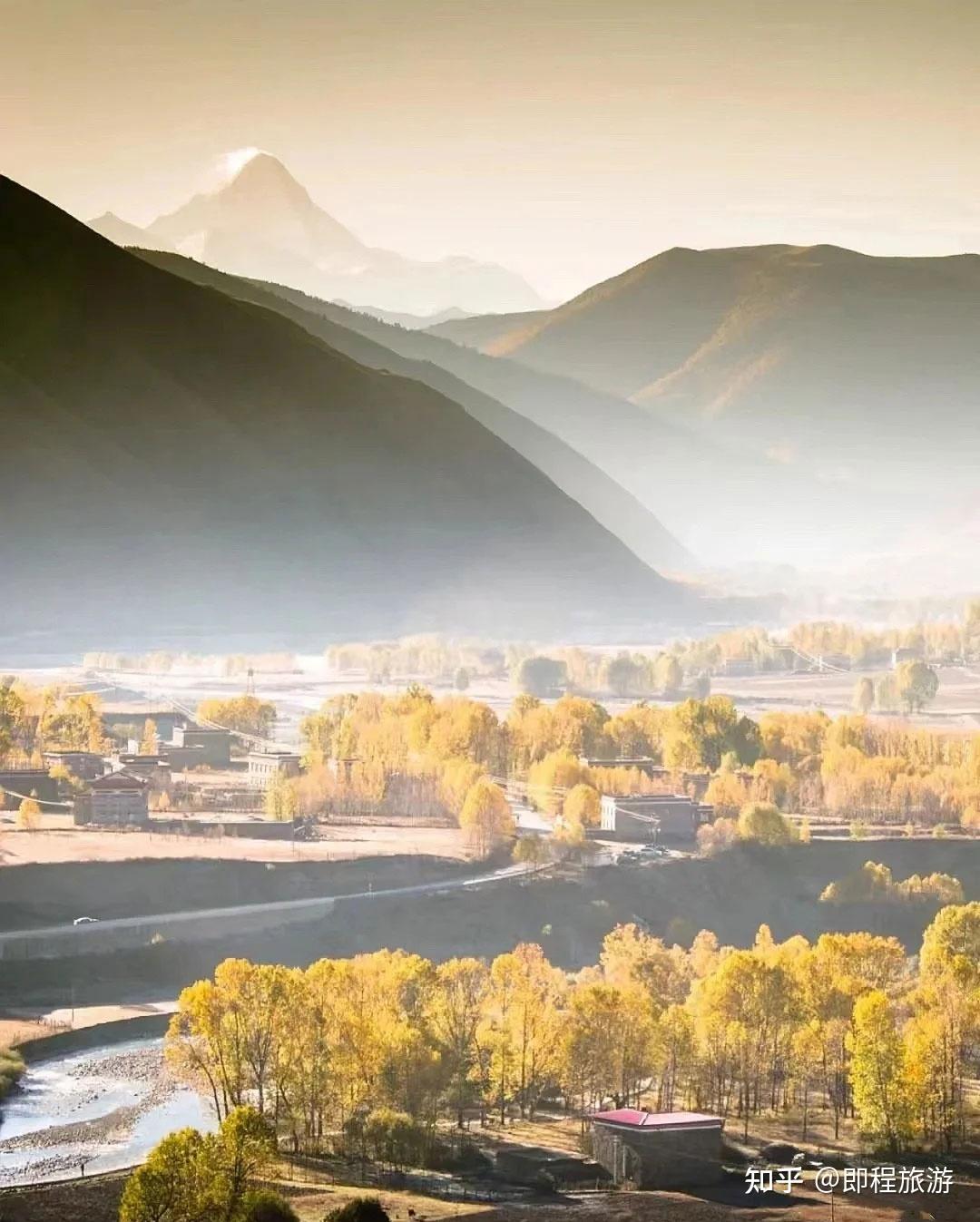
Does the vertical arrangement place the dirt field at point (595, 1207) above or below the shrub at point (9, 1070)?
below

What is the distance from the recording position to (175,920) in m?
30.6

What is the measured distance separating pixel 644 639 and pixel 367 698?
24.8m

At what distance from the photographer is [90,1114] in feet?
79.7

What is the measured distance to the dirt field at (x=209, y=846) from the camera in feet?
108

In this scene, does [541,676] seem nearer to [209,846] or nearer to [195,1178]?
[209,846]

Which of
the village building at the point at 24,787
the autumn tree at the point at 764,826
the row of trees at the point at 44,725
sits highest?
the row of trees at the point at 44,725

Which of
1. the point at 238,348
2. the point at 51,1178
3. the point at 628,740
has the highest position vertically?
the point at 238,348

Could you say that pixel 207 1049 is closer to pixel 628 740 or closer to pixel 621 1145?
pixel 621 1145

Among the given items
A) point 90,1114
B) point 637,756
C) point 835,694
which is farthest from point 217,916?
point 835,694

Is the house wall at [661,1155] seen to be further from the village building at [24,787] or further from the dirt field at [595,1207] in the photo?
the village building at [24,787]

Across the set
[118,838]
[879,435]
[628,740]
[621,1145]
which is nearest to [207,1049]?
[621,1145]

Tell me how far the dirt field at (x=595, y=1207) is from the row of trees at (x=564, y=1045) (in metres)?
1.22

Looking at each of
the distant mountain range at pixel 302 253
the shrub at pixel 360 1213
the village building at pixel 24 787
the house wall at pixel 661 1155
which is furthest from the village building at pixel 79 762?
the distant mountain range at pixel 302 253

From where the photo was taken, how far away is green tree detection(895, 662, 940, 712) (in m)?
50.4
